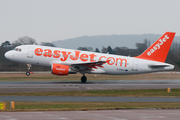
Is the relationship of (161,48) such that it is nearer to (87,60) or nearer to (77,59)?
(87,60)

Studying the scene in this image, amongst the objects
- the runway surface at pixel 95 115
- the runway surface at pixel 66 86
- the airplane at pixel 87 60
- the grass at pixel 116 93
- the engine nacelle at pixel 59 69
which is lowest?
the runway surface at pixel 95 115

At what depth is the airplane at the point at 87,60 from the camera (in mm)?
36250

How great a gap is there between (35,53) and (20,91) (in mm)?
9615

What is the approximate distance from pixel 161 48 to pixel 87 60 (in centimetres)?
1084

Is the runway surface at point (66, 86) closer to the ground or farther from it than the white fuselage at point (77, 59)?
closer to the ground

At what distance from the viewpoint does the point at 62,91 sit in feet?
92.9

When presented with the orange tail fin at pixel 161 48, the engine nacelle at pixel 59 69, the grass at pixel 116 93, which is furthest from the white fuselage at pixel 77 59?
the grass at pixel 116 93

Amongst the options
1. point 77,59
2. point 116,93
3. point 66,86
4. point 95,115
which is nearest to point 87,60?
point 77,59

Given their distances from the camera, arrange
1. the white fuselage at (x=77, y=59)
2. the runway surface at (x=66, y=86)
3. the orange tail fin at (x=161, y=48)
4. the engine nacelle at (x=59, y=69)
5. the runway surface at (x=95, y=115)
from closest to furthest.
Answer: the runway surface at (x=95, y=115), the runway surface at (x=66, y=86), the engine nacelle at (x=59, y=69), the white fuselage at (x=77, y=59), the orange tail fin at (x=161, y=48)

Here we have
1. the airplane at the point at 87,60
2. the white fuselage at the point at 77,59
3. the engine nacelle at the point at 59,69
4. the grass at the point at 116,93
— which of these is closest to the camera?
the grass at the point at 116,93

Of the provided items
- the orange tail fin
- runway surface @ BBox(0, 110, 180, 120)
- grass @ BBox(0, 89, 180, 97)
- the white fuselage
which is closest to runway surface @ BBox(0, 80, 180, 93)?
grass @ BBox(0, 89, 180, 97)

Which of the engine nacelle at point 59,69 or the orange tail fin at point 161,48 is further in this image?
the orange tail fin at point 161,48

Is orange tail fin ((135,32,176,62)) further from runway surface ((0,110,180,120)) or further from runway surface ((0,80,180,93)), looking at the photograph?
runway surface ((0,110,180,120))

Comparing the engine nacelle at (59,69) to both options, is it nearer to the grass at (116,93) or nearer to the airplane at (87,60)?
the airplane at (87,60)
